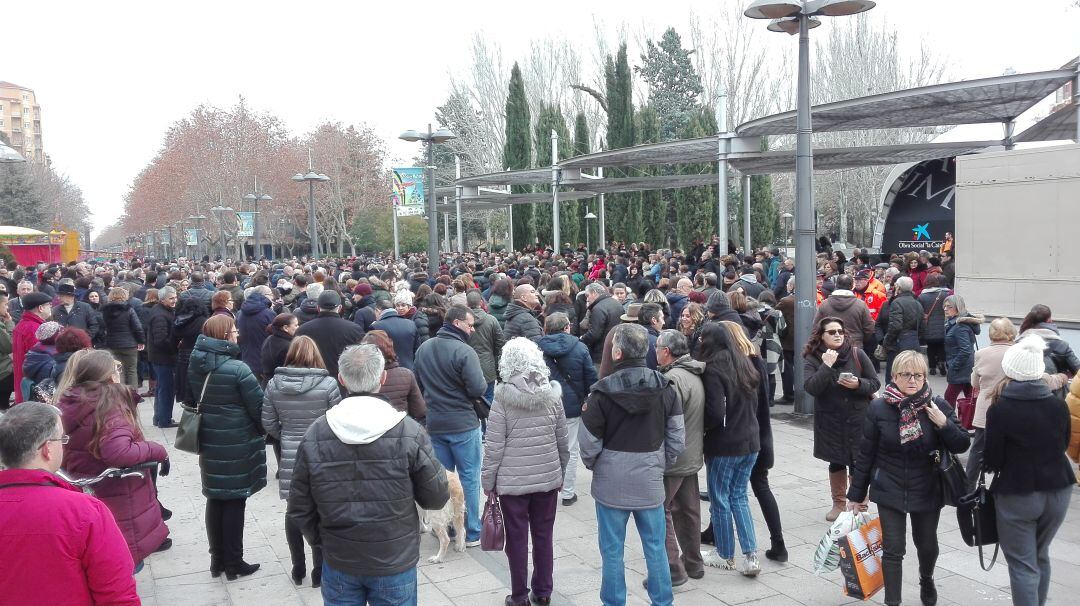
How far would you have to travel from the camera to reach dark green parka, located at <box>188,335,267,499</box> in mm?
5449

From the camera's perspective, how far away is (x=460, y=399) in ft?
20.1

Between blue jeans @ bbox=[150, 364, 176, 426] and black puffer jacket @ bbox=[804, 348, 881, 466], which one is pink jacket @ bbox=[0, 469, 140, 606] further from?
blue jeans @ bbox=[150, 364, 176, 426]

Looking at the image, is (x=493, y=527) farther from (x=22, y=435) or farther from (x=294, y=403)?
(x=22, y=435)

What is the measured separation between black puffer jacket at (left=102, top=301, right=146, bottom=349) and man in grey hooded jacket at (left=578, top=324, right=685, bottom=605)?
27.2 feet

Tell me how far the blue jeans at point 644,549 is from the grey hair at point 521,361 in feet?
2.90

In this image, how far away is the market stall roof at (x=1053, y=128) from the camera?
16.9 m

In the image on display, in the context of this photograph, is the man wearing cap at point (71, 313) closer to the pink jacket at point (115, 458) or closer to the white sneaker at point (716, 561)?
the pink jacket at point (115, 458)

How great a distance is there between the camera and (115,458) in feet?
14.7

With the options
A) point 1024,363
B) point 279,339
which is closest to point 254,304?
point 279,339

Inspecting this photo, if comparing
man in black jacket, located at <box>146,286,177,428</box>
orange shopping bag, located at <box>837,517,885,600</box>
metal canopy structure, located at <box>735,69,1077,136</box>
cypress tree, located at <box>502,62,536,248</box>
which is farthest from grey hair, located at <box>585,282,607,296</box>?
cypress tree, located at <box>502,62,536,248</box>

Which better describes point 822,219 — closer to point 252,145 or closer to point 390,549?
point 252,145

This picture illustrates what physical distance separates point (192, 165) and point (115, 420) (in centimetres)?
4910

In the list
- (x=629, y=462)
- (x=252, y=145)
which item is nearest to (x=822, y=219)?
(x=252, y=145)

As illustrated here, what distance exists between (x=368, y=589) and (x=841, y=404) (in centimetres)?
378
